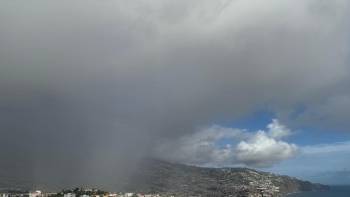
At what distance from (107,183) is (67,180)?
97.3 ft

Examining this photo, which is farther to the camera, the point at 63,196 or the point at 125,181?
the point at 125,181

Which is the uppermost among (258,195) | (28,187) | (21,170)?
(21,170)

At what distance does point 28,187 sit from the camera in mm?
153750

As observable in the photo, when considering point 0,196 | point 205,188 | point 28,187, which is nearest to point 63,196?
point 0,196

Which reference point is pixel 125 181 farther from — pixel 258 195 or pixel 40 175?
pixel 258 195

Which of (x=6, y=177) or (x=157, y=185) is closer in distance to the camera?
(x=6, y=177)

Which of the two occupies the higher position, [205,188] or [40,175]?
[40,175]

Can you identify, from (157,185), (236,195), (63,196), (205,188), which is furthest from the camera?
(157,185)

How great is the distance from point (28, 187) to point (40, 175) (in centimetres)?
4565

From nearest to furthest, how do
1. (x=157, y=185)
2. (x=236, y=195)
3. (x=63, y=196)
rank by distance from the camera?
(x=63, y=196)
(x=236, y=195)
(x=157, y=185)

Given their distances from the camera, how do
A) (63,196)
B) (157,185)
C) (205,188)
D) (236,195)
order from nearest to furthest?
(63,196), (236,195), (205,188), (157,185)

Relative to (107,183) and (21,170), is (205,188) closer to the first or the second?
(107,183)

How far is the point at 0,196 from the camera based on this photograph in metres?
88.9

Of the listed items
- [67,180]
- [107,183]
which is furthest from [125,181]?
[67,180]
